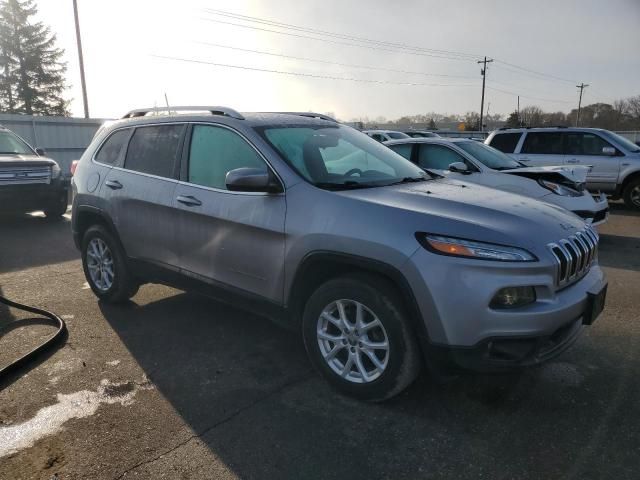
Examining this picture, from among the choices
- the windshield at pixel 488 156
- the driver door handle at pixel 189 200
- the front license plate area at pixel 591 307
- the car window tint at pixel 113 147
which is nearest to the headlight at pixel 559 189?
the windshield at pixel 488 156

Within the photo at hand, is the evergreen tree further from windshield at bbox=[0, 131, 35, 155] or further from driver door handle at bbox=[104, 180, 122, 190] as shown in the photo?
driver door handle at bbox=[104, 180, 122, 190]

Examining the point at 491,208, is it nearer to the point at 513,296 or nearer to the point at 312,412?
the point at 513,296

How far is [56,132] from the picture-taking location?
1938 centimetres

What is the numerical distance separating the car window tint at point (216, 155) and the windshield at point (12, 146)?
7.59 m

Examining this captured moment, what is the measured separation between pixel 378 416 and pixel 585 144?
10058 millimetres

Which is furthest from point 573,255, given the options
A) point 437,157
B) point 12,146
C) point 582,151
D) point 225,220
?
point 12,146

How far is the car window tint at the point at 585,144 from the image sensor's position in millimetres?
10992

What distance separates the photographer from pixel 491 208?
10.3 feet

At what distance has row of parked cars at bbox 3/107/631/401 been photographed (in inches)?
108

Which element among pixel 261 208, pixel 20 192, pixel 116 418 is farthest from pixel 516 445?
pixel 20 192

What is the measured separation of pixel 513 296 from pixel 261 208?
A: 1697 millimetres

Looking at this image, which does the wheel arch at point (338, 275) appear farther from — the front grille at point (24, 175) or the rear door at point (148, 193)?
the front grille at point (24, 175)

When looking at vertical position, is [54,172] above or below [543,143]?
below

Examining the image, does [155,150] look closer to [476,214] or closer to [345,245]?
[345,245]
